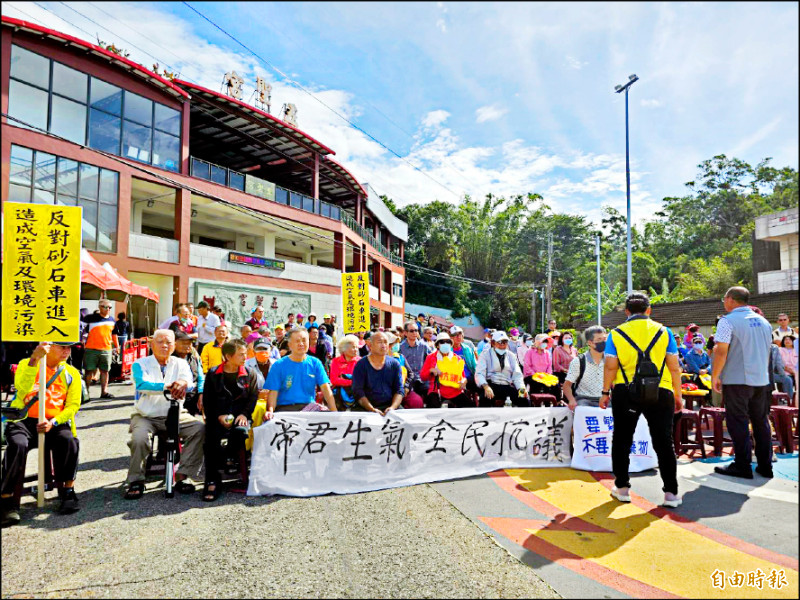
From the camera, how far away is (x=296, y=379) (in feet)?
18.6

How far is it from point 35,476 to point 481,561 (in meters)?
4.31

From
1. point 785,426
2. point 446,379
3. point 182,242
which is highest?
point 182,242

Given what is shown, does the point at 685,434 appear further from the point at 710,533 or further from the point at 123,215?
the point at 123,215

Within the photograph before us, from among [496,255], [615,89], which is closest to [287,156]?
[615,89]

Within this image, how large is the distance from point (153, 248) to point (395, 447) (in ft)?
53.0

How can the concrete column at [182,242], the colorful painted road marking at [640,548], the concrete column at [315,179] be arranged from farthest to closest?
1. the concrete column at [315,179]
2. the concrete column at [182,242]
3. the colorful painted road marking at [640,548]

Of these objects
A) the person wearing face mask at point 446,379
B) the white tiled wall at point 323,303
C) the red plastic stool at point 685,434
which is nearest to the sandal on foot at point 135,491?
the person wearing face mask at point 446,379

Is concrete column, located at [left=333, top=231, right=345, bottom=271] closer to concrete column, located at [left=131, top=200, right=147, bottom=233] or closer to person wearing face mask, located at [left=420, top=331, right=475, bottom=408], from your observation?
concrete column, located at [left=131, top=200, right=147, bottom=233]

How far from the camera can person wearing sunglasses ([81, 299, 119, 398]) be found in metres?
9.53

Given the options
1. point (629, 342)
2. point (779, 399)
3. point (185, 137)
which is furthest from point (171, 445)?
point (185, 137)

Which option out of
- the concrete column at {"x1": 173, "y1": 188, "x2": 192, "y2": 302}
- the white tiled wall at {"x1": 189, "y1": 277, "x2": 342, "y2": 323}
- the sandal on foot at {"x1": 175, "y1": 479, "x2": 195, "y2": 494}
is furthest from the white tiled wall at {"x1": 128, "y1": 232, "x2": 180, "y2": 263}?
the sandal on foot at {"x1": 175, "y1": 479, "x2": 195, "y2": 494}

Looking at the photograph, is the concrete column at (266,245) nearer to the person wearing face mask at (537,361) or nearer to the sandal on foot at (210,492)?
the person wearing face mask at (537,361)

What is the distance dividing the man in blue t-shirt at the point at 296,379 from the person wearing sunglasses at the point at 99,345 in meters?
5.87

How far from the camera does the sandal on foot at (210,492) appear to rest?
4820 millimetres
